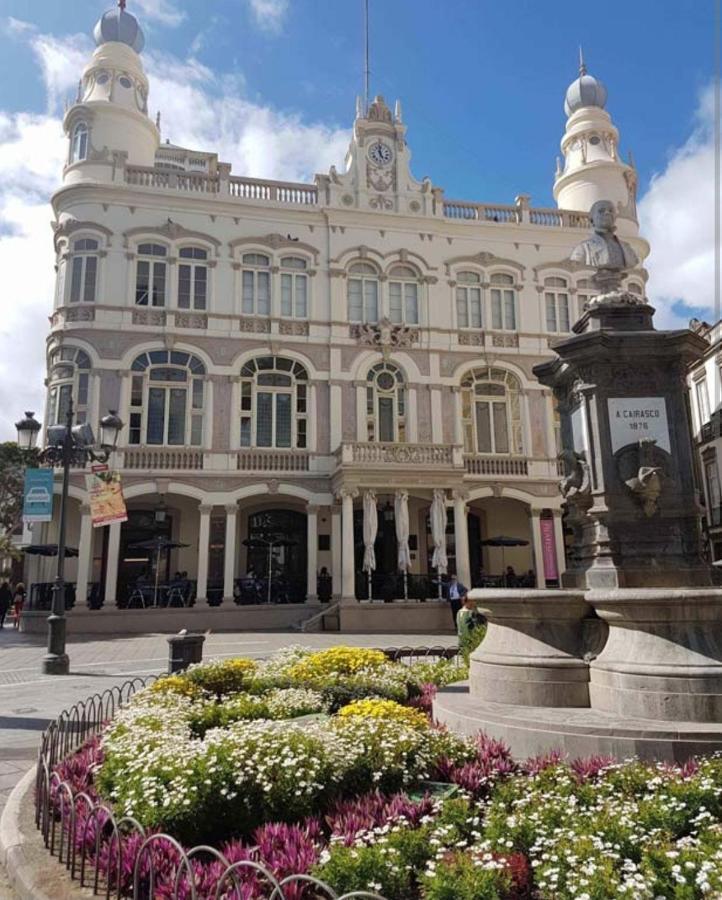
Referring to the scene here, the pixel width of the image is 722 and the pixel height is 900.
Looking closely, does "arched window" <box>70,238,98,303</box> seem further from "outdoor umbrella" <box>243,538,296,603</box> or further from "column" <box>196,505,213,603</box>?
"outdoor umbrella" <box>243,538,296,603</box>

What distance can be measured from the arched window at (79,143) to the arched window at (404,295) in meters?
13.4

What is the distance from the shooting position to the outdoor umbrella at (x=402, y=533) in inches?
920

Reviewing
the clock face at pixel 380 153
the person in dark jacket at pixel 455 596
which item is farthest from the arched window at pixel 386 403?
the clock face at pixel 380 153

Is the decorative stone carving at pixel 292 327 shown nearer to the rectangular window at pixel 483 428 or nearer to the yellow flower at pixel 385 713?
the rectangular window at pixel 483 428

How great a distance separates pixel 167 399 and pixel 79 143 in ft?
38.0

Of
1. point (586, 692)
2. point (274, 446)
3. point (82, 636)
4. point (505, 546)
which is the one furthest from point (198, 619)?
point (586, 692)

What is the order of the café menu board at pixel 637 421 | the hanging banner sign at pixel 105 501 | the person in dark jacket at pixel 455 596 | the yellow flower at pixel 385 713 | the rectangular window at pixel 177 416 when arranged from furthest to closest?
1. the rectangular window at pixel 177 416
2. the person in dark jacket at pixel 455 596
3. the hanging banner sign at pixel 105 501
4. the café menu board at pixel 637 421
5. the yellow flower at pixel 385 713

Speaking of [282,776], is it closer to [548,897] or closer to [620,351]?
[548,897]

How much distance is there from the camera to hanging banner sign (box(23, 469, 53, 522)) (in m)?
18.5

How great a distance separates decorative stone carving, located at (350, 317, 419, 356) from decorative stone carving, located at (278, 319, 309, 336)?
1.93 metres

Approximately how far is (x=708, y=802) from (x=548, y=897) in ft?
5.04

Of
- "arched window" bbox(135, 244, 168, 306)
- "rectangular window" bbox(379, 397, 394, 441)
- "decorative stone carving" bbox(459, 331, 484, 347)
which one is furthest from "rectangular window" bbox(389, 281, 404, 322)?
"arched window" bbox(135, 244, 168, 306)

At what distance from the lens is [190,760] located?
4711 mm

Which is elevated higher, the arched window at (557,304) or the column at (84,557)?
the arched window at (557,304)
